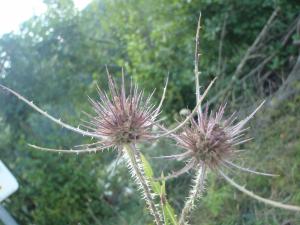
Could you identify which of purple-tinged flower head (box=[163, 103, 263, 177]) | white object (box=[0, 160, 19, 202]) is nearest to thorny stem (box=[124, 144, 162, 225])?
purple-tinged flower head (box=[163, 103, 263, 177])

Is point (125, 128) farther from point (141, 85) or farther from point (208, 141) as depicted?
point (141, 85)

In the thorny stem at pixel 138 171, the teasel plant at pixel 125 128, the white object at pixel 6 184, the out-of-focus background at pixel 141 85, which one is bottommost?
the thorny stem at pixel 138 171

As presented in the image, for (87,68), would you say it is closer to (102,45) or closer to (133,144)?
(102,45)

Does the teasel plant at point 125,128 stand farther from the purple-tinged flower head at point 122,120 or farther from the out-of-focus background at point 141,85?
the out-of-focus background at point 141,85

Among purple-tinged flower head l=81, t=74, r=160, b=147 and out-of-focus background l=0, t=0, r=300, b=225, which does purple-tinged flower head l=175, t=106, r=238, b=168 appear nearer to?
purple-tinged flower head l=81, t=74, r=160, b=147

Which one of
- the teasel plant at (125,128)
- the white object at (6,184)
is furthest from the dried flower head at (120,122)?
the white object at (6,184)

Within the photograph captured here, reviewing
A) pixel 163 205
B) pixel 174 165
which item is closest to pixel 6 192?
pixel 174 165

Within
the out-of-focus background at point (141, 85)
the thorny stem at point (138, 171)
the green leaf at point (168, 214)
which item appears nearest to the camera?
the thorny stem at point (138, 171)

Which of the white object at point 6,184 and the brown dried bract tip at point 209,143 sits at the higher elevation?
the white object at point 6,184
